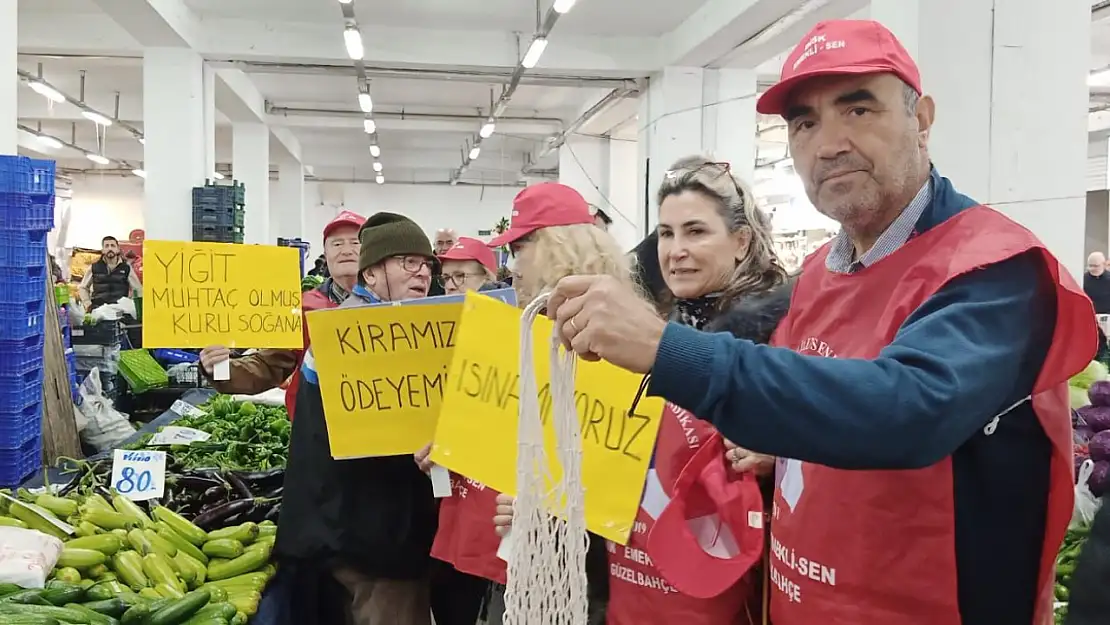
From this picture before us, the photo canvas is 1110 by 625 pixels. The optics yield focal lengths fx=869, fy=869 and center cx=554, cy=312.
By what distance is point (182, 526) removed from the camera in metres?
2.85

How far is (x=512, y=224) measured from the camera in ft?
7.73

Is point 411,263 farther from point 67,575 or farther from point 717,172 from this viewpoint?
point 67,575

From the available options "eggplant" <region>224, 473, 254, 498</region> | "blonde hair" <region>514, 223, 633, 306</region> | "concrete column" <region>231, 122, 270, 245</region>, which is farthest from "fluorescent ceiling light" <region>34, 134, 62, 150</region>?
"blonde hair" <region>514, 223, 633, 306</region>

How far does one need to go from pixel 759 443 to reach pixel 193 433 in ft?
12.6

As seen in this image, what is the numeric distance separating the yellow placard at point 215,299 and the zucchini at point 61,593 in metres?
0.97

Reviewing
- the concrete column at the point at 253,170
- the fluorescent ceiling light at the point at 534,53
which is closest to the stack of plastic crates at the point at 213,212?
the fluorescent ceiling light at the point at 534,53

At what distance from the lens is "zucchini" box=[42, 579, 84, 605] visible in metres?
2.14

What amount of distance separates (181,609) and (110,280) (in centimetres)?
805

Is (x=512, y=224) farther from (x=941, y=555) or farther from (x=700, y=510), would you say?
(x=941, y=555)

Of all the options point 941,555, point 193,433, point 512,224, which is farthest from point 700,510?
point 193,433

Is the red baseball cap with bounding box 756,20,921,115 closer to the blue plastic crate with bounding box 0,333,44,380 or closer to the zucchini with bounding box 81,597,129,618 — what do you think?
the zucchini with bounding box 81,597,129,618

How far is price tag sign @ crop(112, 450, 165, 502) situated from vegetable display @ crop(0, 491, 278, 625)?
0.17 ft

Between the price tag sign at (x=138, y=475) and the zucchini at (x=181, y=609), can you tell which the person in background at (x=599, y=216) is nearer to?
the zucchini at (x=181, y=609)

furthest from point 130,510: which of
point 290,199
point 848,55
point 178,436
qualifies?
point 290,199
